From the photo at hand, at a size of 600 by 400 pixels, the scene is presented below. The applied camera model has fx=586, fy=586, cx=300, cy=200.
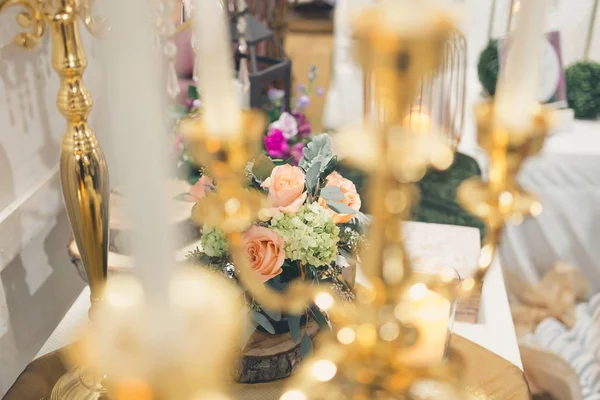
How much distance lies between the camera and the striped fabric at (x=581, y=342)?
4.70 ft

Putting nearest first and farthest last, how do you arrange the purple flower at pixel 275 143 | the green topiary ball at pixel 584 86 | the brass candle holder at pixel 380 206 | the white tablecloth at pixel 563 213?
the brass candle holder at pixel 380 206 < the purple flower at pixel 275 143 < the white tablecloth at pixel 563 213 < the green topiary ball at pixel 584 86

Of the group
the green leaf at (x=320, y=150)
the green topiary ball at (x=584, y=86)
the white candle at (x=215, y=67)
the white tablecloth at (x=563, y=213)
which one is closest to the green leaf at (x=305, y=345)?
the green leaf at (x=320, y=150)

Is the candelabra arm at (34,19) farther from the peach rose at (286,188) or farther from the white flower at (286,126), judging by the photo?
the white flower at (286,126)

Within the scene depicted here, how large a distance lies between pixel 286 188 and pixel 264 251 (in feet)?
0.25

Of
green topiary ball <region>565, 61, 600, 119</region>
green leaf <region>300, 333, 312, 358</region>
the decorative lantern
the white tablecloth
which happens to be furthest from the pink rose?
green topiary ball <region>565, 61, 600, 119</region>

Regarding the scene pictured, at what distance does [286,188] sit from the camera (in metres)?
0.65

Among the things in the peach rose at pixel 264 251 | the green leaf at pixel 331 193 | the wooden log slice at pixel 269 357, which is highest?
the green leaf at pixel 331 193

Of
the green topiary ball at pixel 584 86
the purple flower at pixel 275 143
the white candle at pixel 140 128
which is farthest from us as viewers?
the green topiary ball at pixel 584 86

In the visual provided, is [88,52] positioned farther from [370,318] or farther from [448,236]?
[370,318]

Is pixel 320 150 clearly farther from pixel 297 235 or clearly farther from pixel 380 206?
pixel 380 206

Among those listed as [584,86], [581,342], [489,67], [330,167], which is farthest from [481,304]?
[584,86]

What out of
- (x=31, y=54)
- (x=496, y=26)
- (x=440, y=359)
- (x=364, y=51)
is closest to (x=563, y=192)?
(x=496, y=26)

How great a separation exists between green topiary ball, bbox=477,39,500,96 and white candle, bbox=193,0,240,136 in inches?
68.4

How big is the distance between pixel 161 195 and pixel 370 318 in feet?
0.95
